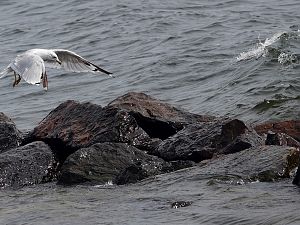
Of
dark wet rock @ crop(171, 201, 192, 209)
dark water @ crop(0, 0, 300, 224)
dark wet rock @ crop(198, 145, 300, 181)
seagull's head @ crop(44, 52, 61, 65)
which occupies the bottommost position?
dark water @ crop(0, 0, 300, 224)

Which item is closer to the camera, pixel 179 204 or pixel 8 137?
pixel 179 204

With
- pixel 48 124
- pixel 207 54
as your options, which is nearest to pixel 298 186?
pixel 48 124

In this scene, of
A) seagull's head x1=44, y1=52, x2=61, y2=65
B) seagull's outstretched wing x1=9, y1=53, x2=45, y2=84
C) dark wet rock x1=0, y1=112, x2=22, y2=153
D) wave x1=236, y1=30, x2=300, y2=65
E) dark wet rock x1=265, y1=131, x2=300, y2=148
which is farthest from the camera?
wave x1=236, y1=30, x2=300, y2=65

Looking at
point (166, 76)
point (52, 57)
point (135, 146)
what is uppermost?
point (52, 57)

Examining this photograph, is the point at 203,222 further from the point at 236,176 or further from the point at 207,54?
the point at 207,54

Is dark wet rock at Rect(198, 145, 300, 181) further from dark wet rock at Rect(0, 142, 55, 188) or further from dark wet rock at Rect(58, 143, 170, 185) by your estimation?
dark wet rock at Rect(0, 142, 55, 188)

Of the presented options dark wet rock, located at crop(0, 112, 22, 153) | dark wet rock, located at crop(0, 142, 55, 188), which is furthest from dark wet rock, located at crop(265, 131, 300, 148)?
dark wet rock, located at crop(0, 112, 22, 153)

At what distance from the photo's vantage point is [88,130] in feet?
34.2

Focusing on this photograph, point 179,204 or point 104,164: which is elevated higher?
point 179,204

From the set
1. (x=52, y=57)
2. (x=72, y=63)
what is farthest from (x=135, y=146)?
(x=72, y=63)

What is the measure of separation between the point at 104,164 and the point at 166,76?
7226 mm

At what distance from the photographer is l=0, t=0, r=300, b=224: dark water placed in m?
7.74

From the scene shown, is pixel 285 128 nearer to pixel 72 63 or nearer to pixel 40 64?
pixel 40 64

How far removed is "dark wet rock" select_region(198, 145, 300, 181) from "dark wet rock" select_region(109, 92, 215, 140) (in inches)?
74.5
